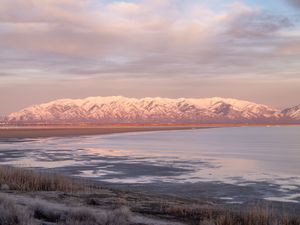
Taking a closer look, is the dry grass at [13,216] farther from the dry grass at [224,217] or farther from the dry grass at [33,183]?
the dry grass at [33,183]

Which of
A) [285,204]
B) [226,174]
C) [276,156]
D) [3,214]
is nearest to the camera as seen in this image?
[3,214]

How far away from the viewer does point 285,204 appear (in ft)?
53.3

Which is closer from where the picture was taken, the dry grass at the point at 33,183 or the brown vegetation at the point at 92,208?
the brown vegetation at the point at 92,208

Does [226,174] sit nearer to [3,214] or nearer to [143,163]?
[143,163]

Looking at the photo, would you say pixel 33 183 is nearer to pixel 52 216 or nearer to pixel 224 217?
pixel 52 216

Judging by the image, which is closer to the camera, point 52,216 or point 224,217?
point 52,216

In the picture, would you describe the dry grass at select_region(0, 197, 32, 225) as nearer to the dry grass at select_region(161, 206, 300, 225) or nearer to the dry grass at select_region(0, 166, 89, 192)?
the dry grass at select_region(161, 206, 300, 225)

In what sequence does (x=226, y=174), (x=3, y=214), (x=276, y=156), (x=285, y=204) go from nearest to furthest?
(x=3, y=214) → (x=285, y=204) → (x=226, y=174) → (x=276, y=156)

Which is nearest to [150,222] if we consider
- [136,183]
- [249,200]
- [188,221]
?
[188,221]

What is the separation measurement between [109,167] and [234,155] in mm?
11743

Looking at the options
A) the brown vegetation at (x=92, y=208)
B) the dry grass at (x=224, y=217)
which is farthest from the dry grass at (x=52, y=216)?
the dry grass at (x=224, y=217)

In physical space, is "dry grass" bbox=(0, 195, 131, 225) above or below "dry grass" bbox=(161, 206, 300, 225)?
above

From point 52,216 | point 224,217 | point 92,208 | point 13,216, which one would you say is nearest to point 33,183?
point 92,208

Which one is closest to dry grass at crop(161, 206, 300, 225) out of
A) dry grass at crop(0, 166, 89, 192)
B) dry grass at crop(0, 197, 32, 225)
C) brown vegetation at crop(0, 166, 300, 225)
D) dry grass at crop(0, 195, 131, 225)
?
brown vegetation at crop(0, 166, 300, 225)
